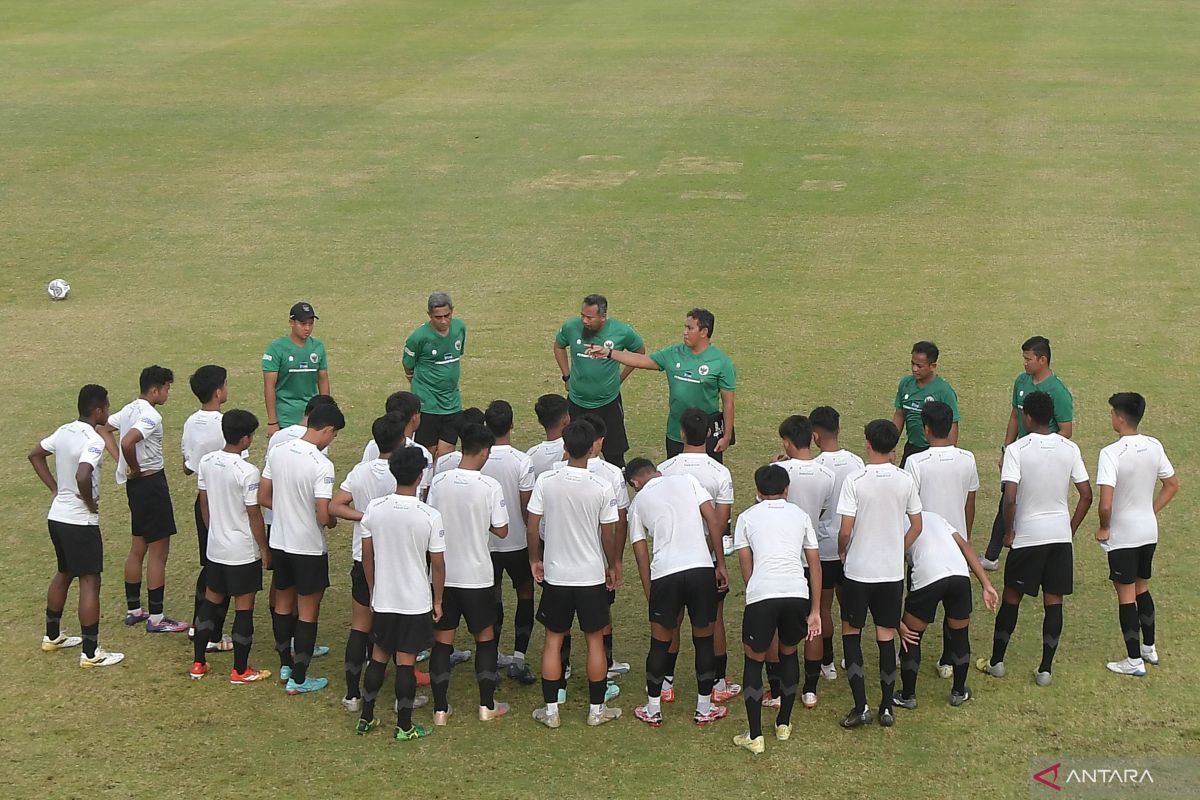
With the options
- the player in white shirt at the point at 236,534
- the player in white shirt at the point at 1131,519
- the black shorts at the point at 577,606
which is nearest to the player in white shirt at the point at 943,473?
the player in white shirt at the point at 1131,519

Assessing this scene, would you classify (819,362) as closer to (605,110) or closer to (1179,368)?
(1179,368)

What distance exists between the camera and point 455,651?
9.18m

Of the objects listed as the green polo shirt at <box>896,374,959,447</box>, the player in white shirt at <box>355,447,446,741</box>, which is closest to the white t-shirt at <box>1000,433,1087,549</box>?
the green polo shirt at <box>896,374,959,447</box>

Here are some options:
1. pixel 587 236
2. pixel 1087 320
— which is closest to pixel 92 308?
pixel 587 236

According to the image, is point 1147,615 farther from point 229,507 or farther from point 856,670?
point 229,507

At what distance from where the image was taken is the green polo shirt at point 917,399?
10.0m

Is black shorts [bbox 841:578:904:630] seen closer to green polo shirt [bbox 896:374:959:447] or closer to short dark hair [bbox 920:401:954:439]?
short dark hair [bbox 920:401:954:439]

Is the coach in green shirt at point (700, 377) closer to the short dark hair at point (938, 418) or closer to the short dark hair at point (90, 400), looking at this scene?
the short dark hair at point (938, 418)

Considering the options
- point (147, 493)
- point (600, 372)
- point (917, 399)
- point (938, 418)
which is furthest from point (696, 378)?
point (147, 493)

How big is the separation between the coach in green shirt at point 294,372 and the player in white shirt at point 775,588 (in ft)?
14.9

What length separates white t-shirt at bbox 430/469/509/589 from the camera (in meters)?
8.10

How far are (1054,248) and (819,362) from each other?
5775mm

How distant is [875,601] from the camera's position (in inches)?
323

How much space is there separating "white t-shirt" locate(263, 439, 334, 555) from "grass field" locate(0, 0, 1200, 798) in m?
1.04
